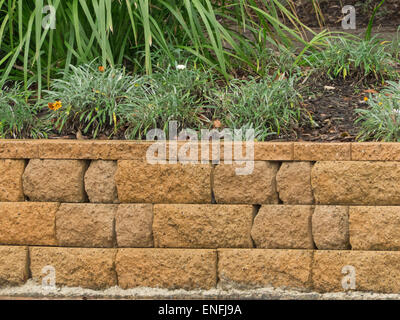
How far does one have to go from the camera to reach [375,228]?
11.7 ft

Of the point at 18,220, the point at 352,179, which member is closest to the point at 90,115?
the point at 18,220

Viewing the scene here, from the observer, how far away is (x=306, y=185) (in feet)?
11.9

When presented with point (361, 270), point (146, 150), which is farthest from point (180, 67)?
point (361, 270)

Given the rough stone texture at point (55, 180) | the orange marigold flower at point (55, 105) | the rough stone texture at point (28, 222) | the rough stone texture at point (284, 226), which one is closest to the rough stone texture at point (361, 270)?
the rough stone texture at point (284, 226)

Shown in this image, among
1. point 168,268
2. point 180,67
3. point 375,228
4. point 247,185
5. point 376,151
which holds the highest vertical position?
point 180,67

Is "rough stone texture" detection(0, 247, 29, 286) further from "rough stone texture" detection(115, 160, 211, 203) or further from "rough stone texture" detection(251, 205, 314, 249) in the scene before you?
"rough stone texture" detection(251, 205, 314, 249)

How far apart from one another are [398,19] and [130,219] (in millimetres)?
4282

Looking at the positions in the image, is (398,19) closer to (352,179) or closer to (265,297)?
(352,179)

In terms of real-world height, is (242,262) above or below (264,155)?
below

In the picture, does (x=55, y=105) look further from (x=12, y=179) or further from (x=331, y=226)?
(x=331, y=226)

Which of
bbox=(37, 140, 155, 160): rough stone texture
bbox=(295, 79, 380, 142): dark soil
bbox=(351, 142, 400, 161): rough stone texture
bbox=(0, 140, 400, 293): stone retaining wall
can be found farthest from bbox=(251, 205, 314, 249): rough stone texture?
bbox=(37, 140, 155, 160): rough stone texture

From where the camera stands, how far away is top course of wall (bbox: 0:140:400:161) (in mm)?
3531

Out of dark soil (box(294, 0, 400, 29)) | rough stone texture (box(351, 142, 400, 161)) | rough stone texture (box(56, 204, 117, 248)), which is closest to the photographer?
rough stone texture (box(351, 142, 400, 161))

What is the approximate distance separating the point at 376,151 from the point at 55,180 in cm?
191
